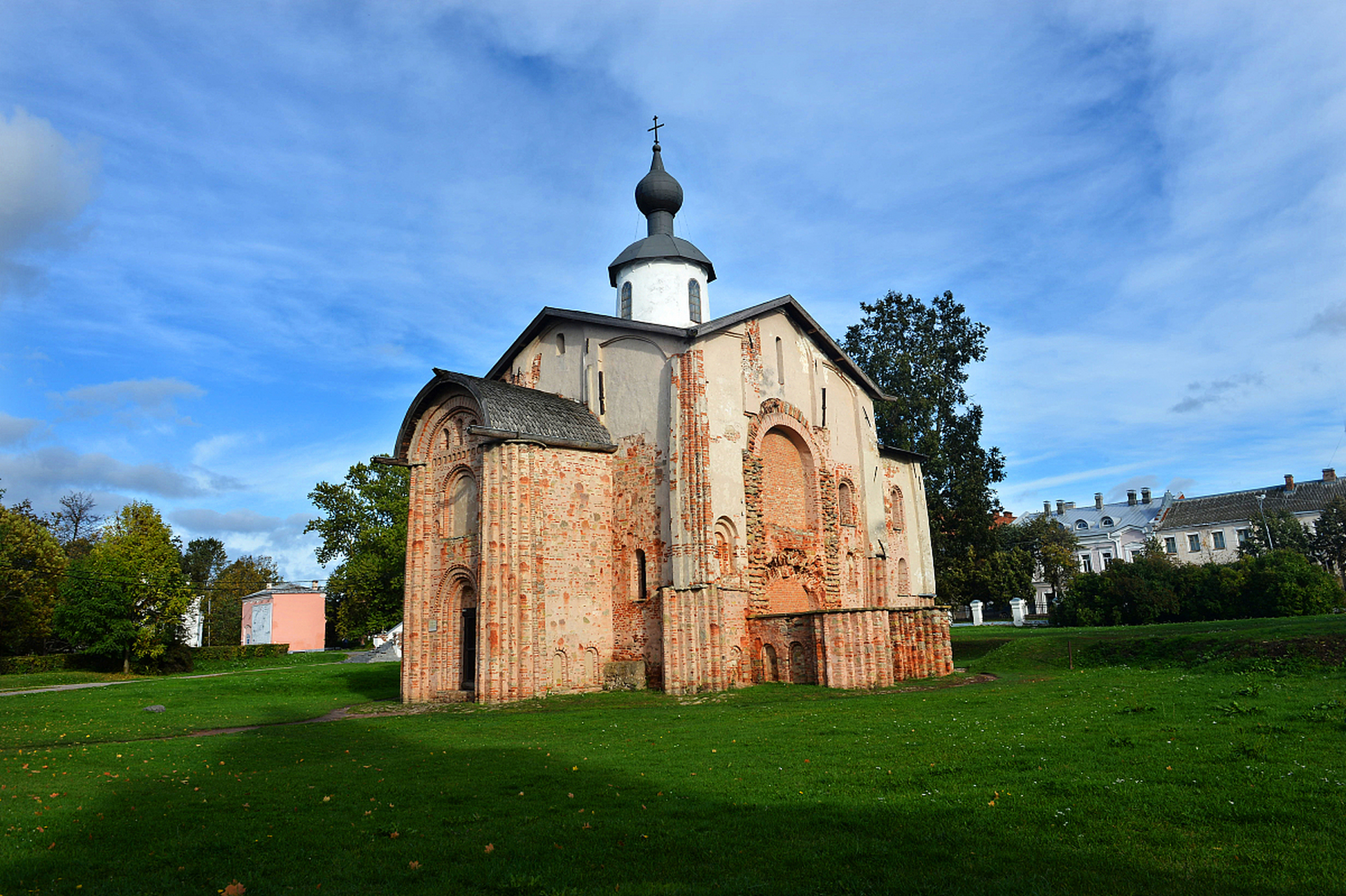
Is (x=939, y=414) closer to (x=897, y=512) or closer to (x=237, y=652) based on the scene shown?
(x=897, y=512)

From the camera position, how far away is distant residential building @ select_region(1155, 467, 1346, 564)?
2392 inches

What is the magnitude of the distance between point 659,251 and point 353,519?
27.7m

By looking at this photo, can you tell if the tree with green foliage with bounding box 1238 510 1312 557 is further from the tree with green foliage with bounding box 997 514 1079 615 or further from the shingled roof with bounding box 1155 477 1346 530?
the tree with green foliage with bounding box 997 514 1079 615

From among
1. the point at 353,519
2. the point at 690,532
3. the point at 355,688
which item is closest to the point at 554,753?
the point at 690,532

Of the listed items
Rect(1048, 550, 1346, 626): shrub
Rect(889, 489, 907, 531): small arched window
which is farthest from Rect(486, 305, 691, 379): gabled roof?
Rect(1048, 550, 1346, 626): shrub

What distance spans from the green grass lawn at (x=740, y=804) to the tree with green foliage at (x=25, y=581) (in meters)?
30.0

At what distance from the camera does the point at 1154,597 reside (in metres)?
→ 34.9

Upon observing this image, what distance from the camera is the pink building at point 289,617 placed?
59.2m

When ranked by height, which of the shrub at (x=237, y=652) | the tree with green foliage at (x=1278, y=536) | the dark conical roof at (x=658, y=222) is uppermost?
the dark conical roof at (x=658, y=222)

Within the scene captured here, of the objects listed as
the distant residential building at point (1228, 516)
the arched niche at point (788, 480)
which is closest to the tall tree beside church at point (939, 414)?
the arched niche at point (788, 480)

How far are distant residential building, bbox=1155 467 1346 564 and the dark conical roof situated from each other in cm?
5185

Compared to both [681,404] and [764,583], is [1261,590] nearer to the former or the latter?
[764,583]

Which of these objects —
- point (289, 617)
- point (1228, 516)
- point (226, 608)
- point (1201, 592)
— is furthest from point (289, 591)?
point (1228, 516)

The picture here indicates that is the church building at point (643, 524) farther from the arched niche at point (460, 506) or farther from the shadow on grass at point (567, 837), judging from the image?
the shadow on grass at point (567, 837)
